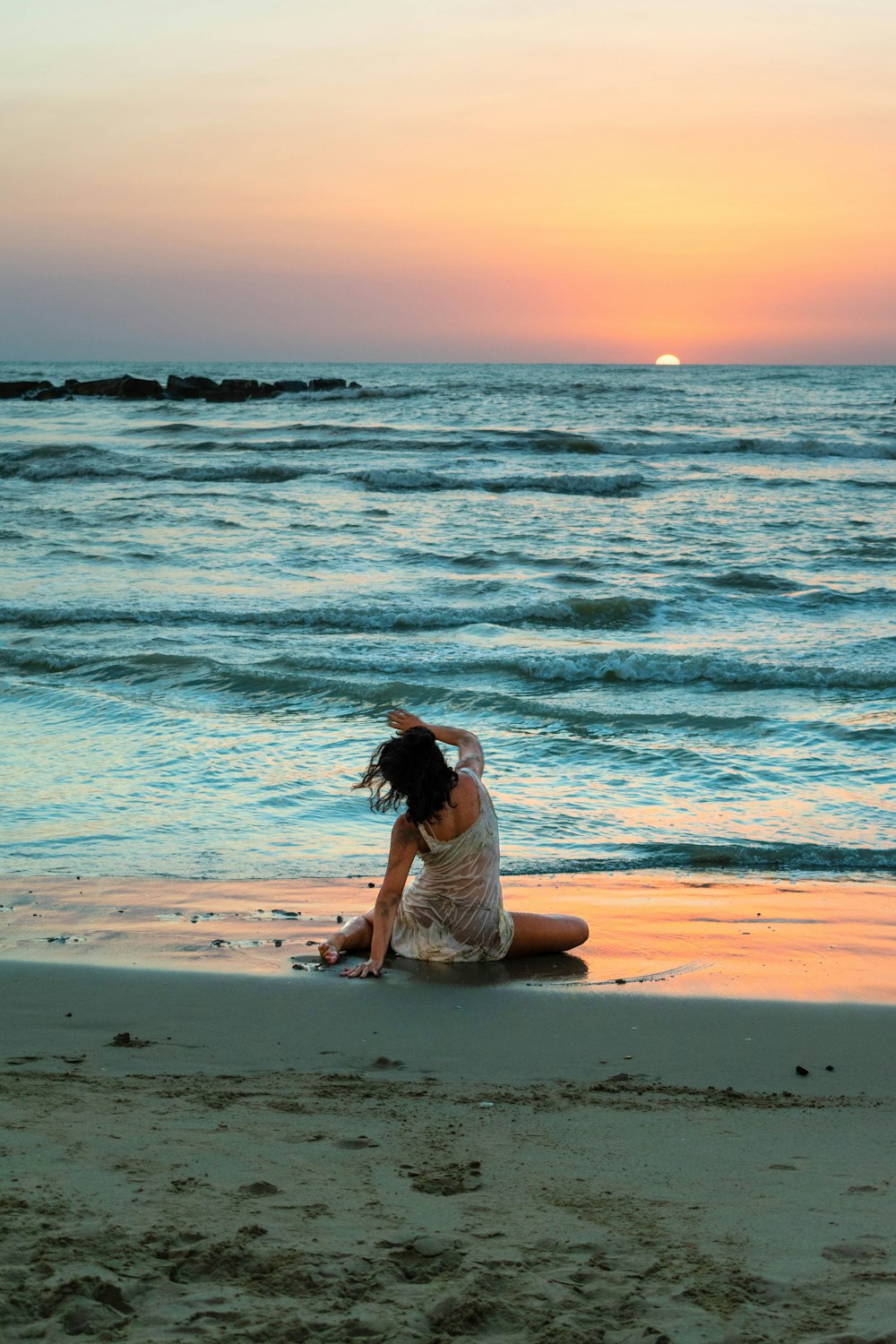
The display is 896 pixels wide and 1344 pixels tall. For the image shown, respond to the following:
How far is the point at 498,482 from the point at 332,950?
21.4 metres

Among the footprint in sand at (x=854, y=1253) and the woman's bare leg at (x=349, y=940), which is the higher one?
the footprint in sand at (x=854, y=1253)

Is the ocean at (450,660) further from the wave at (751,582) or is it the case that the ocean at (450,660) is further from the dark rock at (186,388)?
the dark rock at (186,388)

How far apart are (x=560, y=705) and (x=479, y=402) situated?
44.8 meters

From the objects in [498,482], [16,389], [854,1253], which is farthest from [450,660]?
[16,389]

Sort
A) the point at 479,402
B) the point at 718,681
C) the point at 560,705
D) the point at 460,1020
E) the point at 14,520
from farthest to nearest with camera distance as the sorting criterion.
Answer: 1. the point at 479,402
2. the point at 14,520
3. the point at 718,681
4. the point at 560,705
5. the point at 460,1020

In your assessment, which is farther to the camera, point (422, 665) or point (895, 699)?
point (422, 665)

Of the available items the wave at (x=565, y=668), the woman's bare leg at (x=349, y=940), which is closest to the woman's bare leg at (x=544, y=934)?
the woman's bare leg at (x=349, y=940)

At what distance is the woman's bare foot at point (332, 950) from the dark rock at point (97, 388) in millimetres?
54432

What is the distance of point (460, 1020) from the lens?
4.08m

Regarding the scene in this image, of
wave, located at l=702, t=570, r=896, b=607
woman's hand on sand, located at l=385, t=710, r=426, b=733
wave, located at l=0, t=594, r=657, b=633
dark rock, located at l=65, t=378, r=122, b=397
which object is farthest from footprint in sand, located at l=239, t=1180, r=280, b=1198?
dark rock, located at l=65, t=378, r=122, b=397

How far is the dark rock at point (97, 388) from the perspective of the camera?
56.0 m

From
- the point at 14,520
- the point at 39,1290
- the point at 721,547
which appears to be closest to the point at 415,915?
the point at 39,1290

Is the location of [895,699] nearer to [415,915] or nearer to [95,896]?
[415,915]

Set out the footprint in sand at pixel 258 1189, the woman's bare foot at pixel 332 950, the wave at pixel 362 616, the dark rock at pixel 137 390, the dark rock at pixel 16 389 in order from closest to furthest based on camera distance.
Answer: the footprint in sand at pixel 258 1189
the woman's bare foot at pixel 332 950
the wave at pixel 362 616
the dark rock at pixel 137 390
the dark rock at pixel 16 389
